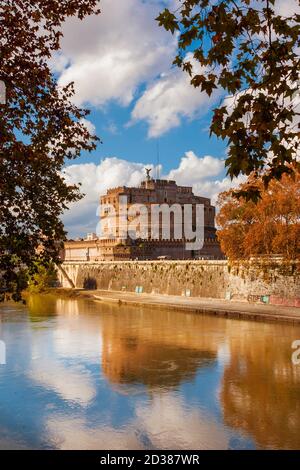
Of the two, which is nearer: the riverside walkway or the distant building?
the riverside walkway

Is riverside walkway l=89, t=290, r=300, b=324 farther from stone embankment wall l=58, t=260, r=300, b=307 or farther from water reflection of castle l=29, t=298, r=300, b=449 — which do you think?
water reflection of castle l=29, t=298, r=300, b=449

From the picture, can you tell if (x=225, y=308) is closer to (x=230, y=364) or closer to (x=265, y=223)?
(x=265, y=223)

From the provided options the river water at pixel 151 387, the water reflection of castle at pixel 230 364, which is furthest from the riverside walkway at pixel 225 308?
the river water at pixel 151 387

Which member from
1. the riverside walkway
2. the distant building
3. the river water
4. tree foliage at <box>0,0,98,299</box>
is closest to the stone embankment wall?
the riverside walkway

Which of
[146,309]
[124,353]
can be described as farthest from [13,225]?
[146,309]

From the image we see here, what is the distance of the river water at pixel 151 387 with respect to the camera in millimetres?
12102

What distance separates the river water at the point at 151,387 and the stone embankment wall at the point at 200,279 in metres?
6.89

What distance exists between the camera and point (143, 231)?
86.7m

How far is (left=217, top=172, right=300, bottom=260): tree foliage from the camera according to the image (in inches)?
1331

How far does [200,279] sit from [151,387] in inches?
1103

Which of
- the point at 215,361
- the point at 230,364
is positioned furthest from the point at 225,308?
the point at 230,364

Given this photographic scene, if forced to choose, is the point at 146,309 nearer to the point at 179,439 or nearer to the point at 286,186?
the point at 286,186

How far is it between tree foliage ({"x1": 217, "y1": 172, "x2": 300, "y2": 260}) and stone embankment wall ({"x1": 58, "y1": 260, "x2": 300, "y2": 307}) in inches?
50.9

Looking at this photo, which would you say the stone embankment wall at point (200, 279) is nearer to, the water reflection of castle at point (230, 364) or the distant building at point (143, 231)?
the water reflection of castle at point (230, 364)
